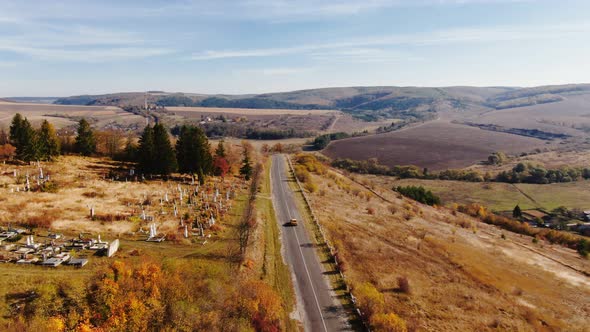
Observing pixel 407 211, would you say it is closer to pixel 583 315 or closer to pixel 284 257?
pixel 583 315

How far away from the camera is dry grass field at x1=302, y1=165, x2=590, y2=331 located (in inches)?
1372

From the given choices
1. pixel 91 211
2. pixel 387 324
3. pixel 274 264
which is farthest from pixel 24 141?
pixel 387 324

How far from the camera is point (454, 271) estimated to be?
1799 inches

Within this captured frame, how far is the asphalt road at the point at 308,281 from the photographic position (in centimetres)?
2938

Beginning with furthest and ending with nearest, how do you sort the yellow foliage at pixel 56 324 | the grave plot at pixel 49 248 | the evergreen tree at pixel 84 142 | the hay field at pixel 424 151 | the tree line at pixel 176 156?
the hay field at pixel 424 151 < the evergreen tree at pixel 84 142 < the tree line at pixel 176 156 < the grave plot at pixel 49 248 < the yellow foliage at pixel 56 324

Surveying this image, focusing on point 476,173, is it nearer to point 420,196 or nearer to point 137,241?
point 420,196

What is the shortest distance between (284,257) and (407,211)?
44.9 metres

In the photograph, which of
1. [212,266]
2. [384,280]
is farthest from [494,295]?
[212,266]

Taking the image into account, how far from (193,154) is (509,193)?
10986cm

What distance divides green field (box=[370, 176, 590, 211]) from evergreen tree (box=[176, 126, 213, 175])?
78.9m

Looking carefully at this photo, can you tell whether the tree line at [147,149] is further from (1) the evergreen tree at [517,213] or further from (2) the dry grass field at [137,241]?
(1) the evergreen tree at [517,213]

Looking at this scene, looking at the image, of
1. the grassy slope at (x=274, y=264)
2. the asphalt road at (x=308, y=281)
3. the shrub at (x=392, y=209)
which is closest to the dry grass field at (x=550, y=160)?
the shrub at (x=392, y=209)

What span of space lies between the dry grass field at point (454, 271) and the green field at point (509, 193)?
43436 mm

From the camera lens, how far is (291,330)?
27.8 m
